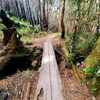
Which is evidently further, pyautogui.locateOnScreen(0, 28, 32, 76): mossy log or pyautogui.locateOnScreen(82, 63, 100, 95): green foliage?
pyautogui.locateOnScreen(0, 28, 32, 76): mossy log

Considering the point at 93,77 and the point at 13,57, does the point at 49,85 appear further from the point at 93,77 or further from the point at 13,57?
the point at 13,57

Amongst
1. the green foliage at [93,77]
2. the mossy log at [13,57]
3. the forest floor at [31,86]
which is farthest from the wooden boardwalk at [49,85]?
the mossy log at [13,57]

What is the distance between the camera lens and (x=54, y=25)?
2522 centimetres

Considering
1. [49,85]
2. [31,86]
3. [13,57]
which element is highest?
[13,57]

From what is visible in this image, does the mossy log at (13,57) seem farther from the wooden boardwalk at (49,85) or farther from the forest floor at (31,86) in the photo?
the wooden boardwalk at (49,85)

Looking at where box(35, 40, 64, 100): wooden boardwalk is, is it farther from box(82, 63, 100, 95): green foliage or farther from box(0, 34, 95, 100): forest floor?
box(82, 63, 100, 95): green foliage

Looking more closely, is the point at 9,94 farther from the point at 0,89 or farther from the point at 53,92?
the point at 53,92

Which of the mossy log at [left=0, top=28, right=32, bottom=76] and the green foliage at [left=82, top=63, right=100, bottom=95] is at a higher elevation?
the mossy log at [left=0, top=28, right=32, bottom=76]

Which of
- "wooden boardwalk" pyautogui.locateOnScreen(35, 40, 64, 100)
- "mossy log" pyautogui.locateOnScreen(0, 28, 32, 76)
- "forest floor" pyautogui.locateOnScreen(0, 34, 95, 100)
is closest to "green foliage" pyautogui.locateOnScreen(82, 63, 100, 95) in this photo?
"forest floor" pyautogui.locateOnScreen(0, 34, 95, 100)

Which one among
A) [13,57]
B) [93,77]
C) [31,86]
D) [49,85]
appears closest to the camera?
[49,85]

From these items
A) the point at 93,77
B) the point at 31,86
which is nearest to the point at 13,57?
the point at 31,86

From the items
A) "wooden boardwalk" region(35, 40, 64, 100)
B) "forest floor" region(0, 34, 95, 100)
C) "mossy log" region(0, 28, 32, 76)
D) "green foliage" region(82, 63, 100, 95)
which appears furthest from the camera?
"mossy log" region(0, 28, 32, 76)

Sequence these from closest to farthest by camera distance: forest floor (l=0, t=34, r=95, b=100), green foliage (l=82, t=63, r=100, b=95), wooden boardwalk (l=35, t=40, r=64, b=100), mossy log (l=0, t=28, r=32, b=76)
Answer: wooden boardwalk (l=35, t=40, r=64, b=100) → green foliage (l=82, t=63, r=100, b=95) → forest floor (l=0, t=34, r=95, b=100) → mossy log (l=0, t=28, r=32, b=76)

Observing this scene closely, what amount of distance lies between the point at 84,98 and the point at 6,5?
2510 centimetres
